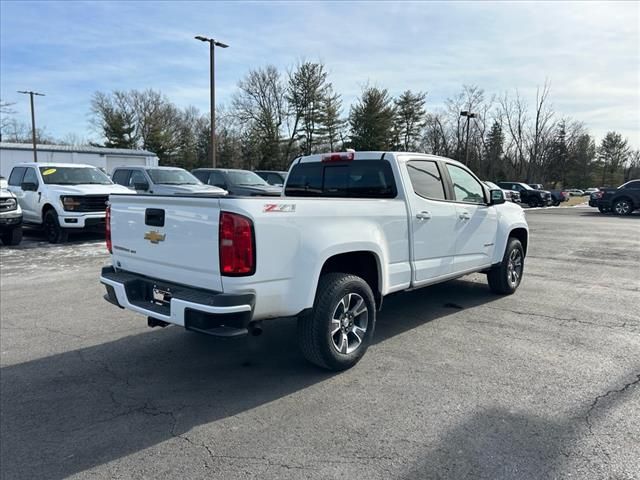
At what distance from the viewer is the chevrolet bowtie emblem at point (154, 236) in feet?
12.1

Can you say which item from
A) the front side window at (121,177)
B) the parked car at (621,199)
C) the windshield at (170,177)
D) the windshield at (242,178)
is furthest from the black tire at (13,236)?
the parked car at (621,199)

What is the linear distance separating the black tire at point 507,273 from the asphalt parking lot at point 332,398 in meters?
0.46

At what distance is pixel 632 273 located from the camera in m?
8.53

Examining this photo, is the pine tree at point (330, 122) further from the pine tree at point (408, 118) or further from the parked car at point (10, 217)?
the parked car at point (10, 217)

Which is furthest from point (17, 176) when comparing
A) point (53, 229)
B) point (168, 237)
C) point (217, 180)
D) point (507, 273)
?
point (507, 273)

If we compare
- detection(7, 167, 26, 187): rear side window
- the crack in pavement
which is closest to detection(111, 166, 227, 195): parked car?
detection(7, 167, 26, 187): rear side window

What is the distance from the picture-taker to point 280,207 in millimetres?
3416

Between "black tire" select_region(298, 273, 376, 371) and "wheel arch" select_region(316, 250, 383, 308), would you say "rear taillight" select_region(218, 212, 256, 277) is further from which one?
"wheel arch" select_region(316, 250, 383, 308)

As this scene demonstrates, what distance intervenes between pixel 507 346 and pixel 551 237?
35.2 ft

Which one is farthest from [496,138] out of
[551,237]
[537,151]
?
[551,237]

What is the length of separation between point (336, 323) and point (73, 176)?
1110 centimetres

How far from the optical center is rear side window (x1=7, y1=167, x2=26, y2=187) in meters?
12.7

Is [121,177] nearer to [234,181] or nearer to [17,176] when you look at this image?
[17,176]

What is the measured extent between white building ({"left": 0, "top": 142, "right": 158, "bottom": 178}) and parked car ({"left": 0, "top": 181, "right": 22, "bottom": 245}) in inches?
1150
